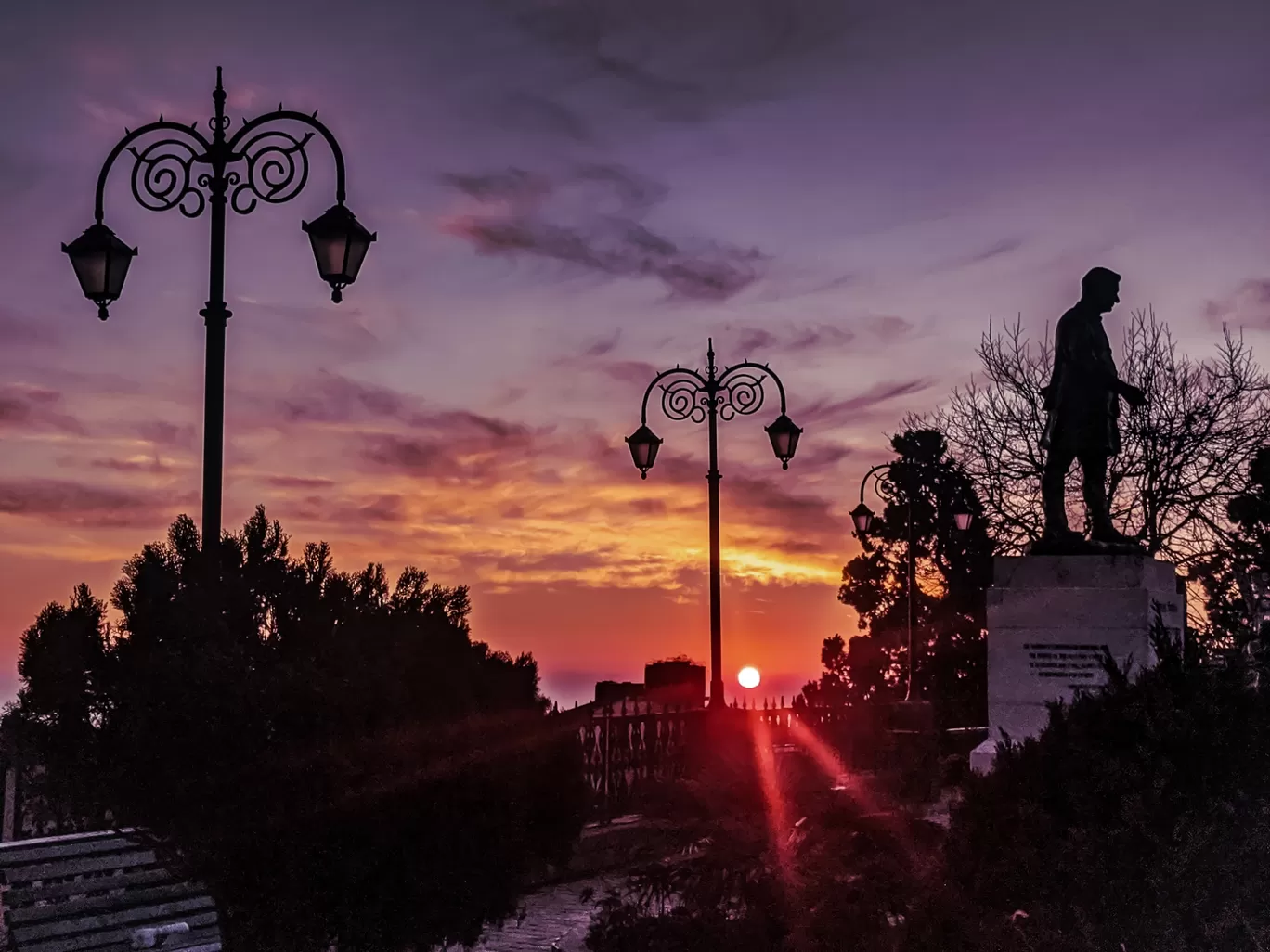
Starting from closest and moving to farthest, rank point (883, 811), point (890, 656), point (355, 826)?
point (883, 811) < point (355, 826) < point (890, 656)

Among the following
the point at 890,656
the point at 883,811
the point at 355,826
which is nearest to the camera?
the point at 883,811

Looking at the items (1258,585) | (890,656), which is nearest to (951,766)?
(1258,585)

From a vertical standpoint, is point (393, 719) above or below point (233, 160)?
below

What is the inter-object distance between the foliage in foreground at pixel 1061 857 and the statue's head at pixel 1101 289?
8.77 meters

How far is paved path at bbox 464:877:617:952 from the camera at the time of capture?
10758 mm

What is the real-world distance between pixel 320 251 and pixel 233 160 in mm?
1281

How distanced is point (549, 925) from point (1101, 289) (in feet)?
28.2

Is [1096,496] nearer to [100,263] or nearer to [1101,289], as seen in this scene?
[1101,289]

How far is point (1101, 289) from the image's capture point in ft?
46.1

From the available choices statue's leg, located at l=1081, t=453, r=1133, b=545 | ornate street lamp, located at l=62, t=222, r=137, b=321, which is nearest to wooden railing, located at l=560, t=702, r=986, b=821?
statue's leg, located at l=1081, t=453, r=1133, b=545

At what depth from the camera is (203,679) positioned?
7.00m

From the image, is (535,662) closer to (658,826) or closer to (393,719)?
(393,719)

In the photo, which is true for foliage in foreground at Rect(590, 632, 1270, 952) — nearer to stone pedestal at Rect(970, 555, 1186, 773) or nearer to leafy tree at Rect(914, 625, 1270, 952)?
leafy tree at Rect(914, 625, 1270, 952)

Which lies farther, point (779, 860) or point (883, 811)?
point (883, 811)
